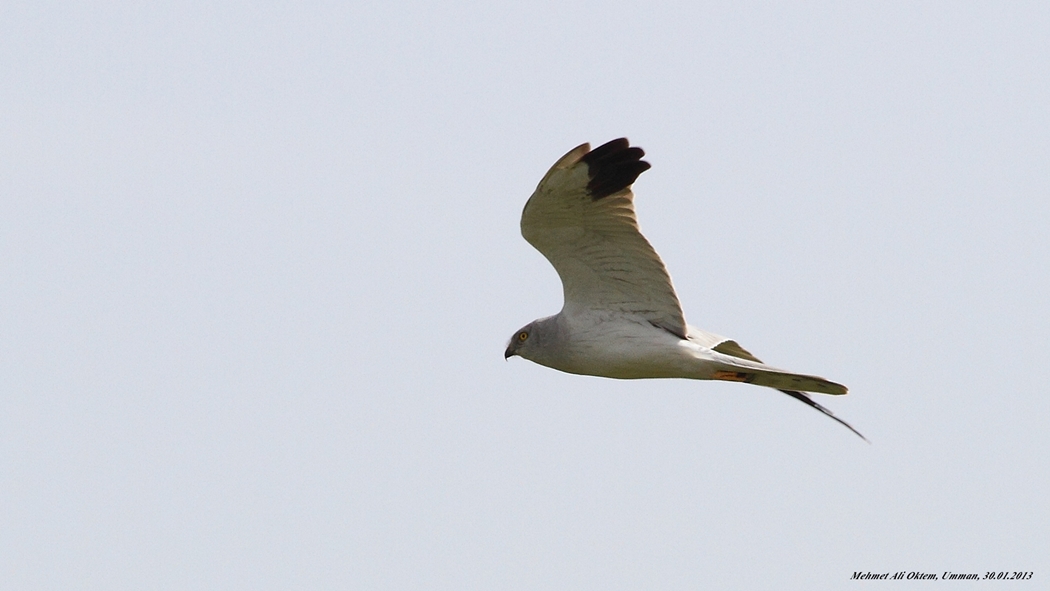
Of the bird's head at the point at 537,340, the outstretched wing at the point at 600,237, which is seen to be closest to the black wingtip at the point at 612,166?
the outstretched wing at the point at 600,237

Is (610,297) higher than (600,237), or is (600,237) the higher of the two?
(600,237)

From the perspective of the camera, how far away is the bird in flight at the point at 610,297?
45.5 feet

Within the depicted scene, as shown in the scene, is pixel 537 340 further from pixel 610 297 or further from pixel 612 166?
pixel 612 166

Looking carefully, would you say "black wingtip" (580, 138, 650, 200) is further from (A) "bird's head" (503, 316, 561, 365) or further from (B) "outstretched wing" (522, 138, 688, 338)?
(A) "bird's head" (503, 316, 561, 365)

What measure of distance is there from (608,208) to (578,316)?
126 centimetres

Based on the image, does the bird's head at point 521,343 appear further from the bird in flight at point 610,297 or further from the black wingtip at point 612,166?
the black wingtip at point 612,166

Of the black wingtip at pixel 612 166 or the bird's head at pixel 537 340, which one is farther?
the bird's head at pixel 537 340

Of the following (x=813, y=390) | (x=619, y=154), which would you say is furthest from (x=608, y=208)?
(x=813, y=390)

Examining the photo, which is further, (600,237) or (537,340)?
(537,340)

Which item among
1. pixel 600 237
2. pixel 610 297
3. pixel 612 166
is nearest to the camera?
pixel 612 166

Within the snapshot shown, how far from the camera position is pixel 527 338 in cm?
1509

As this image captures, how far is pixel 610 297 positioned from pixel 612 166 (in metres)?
1.49

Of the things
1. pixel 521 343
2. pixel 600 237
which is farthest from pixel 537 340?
pixel 600 237

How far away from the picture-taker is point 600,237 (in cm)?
1430
